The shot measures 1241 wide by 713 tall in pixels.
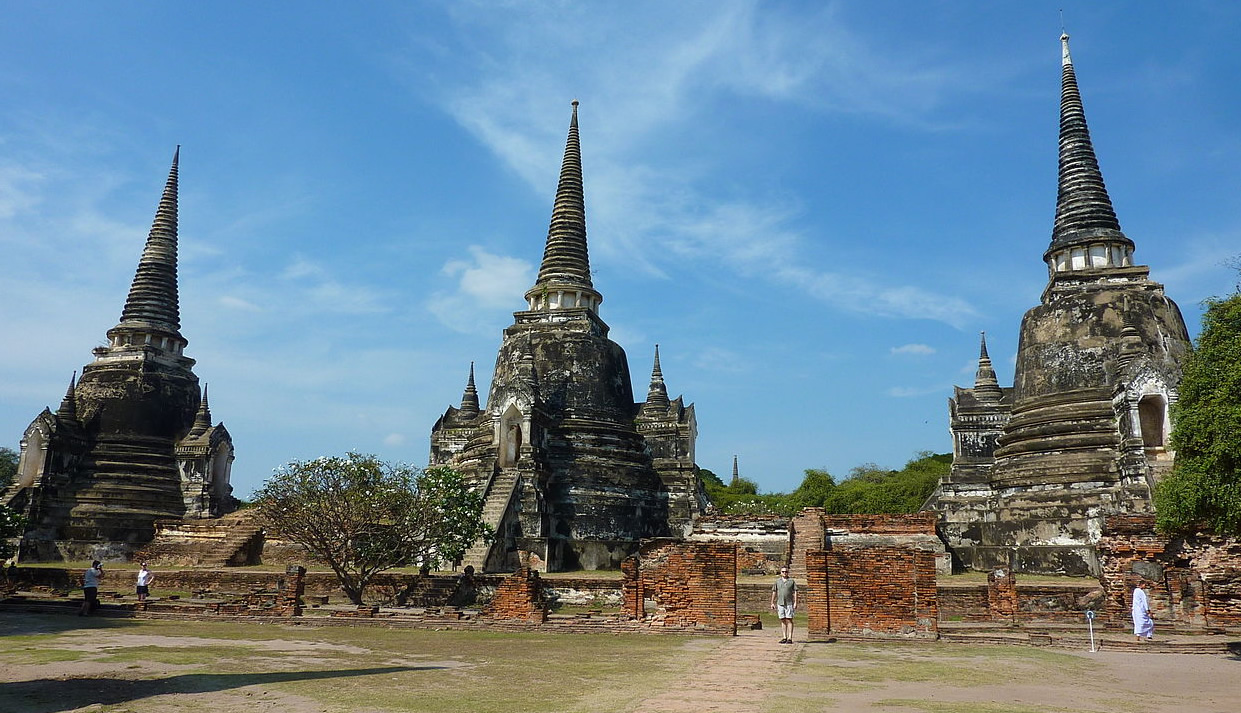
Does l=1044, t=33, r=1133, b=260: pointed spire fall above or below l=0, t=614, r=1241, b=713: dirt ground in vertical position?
above

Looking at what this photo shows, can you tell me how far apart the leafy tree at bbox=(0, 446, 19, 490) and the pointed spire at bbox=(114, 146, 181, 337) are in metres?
28.5

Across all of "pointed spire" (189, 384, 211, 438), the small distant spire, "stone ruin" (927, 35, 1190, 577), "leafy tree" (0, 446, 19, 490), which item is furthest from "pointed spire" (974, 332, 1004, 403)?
"leafy tree" (0, 446, 19, 490)

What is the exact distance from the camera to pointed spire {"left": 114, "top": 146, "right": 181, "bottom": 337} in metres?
36.2

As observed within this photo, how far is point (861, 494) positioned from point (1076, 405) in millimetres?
31351

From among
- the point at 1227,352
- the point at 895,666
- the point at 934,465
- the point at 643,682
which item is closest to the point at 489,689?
the point at 643,682

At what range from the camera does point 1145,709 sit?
7.64 meters

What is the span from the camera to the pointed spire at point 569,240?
33781mm

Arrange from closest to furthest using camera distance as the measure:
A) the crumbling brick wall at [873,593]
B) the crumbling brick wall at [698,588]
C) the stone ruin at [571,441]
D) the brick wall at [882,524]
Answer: the crumbling brick wall at [873,593] → the crumbling brick wall at [698,588] → the brick wall at [882,524] → the stone ruin at [571,441]

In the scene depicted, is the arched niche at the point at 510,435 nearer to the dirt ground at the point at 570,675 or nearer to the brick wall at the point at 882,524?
the brick wall at the point at 882,524

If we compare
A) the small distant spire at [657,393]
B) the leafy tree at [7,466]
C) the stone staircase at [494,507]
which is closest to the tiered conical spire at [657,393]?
the small distant spire at [657,393]

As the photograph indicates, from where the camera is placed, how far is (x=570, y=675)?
957 centimetres

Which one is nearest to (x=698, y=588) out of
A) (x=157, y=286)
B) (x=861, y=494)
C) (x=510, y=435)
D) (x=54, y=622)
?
(x=54, y=622)

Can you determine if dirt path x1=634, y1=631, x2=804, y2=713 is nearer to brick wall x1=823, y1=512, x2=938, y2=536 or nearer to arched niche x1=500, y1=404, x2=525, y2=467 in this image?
brick wall x1=823, y1=512, x2=938, y2=536

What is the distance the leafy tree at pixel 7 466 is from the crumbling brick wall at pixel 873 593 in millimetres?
59094
